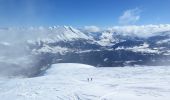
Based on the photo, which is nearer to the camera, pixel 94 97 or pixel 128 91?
pixel 94 97

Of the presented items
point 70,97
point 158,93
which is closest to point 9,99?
point 70,97

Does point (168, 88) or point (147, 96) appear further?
point (168, 88)

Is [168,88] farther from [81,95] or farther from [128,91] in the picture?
[81,95]

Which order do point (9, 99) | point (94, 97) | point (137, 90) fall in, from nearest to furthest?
1. point (94, 97)
2. point (9, 99)
3. point (137, 90)

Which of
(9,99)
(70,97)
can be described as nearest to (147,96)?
(70,97)

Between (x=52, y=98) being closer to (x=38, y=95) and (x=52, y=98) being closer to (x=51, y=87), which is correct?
(x=38, y=95)

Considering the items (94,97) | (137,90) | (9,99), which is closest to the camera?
(94,97)

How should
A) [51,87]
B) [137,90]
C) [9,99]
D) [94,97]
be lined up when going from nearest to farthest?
[94,97] < [9,99] < [137,90] < [51,87]

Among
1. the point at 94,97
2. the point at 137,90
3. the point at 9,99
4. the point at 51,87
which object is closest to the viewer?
the point at 94,97
